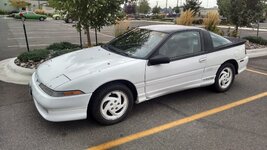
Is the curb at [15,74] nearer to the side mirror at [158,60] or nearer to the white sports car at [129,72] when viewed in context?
the white sports car at [129,72]

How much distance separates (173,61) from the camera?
381 centimetres

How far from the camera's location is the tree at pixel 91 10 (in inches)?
244

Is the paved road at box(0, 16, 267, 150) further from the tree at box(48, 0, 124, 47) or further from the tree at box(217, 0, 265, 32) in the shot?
the tree at box(217, 0, 265, 32)

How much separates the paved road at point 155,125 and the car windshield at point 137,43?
98 centimetres

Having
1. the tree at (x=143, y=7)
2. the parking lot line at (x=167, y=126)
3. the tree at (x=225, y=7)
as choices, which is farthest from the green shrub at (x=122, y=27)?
the tree at (x=143, y=7)

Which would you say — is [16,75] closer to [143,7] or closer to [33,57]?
[33,57]

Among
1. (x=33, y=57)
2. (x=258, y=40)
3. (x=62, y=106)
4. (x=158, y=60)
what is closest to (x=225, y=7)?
(x=258, y=40)

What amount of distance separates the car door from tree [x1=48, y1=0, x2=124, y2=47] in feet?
9.76

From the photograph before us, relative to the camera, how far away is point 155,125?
3.46 metres

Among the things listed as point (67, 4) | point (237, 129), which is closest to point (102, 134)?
point (237, 129)

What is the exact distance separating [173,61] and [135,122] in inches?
46.0

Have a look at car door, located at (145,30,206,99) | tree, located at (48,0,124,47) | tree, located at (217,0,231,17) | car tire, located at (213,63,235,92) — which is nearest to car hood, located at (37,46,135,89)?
car door, located at (145,30,206,99)

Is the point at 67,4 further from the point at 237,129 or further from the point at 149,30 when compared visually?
the point at 237,129

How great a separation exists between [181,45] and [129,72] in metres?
1.20
